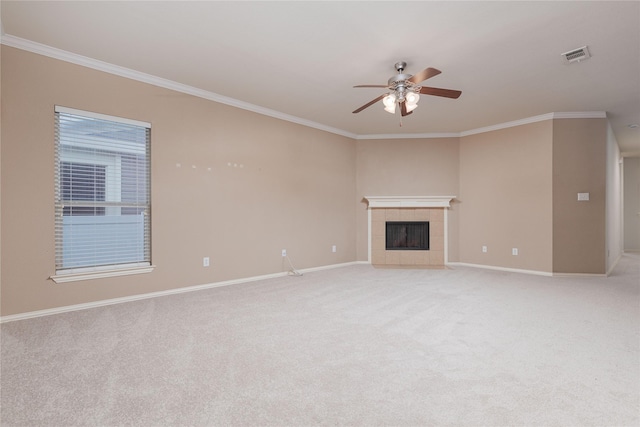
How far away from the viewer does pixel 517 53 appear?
314 centimetres

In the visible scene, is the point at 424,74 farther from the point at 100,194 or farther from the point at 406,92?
the point at 100,194

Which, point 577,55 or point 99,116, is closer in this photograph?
point 577,55

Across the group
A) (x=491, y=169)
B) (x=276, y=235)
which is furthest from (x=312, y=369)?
(x=491, y=169)

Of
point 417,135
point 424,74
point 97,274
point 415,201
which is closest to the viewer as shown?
point 424,74

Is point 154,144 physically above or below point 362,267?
above

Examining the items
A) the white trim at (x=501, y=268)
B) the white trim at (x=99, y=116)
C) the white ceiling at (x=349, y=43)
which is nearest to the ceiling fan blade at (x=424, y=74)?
the white ceiling at (x=349, y=43)

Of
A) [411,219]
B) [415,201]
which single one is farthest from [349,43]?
[411,219]

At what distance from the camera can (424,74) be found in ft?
9.05

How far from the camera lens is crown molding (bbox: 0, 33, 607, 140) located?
9.84 ft

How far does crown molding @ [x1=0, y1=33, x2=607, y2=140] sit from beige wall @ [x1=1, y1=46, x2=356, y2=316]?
0.24 feet

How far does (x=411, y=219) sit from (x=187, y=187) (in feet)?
14.0

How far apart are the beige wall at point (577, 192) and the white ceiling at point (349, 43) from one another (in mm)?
625

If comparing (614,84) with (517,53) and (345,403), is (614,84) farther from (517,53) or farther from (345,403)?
(345,403)

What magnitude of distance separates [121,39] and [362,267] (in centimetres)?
482
